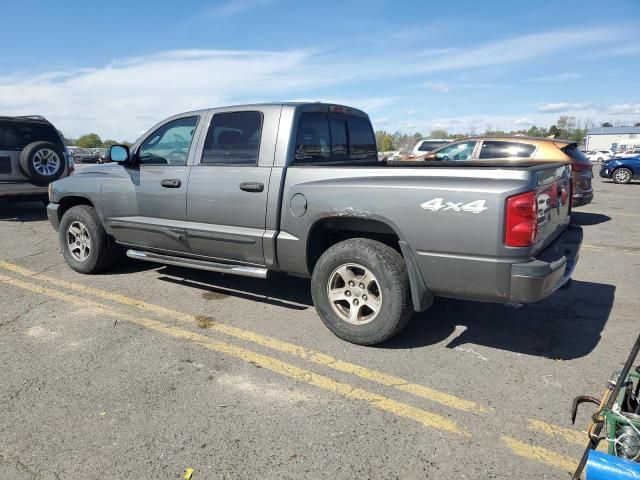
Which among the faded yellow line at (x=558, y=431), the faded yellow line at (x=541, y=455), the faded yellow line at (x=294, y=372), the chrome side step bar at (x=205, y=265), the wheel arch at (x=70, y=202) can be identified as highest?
the wheel arch at (x=70, y=202)

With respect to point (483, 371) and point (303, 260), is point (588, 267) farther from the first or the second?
point (303, 260)

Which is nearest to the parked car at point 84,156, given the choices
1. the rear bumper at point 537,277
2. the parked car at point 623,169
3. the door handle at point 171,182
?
the parked car at point 623,169

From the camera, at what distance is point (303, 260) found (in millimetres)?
4074

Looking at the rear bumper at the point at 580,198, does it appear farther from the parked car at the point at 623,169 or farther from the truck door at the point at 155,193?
the parked car at the point at 623,169

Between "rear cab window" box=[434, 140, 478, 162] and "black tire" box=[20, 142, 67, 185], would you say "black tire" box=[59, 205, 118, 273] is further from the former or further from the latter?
"rear cab window" box=[434, 140, 478, 162]

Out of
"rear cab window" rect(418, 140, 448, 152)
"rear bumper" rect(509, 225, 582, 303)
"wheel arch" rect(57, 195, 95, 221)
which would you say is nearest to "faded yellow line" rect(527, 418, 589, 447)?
"rear bumper" rect(509, 225, 582, 303)

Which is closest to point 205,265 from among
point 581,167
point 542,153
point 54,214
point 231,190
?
point 231,190

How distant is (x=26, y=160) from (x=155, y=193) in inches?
211

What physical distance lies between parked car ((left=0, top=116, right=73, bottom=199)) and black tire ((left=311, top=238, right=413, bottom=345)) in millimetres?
7325

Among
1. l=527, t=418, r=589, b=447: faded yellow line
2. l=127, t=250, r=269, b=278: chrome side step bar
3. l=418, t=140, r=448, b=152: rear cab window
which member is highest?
l=418, t=140, r=448, b=152: rear cab window

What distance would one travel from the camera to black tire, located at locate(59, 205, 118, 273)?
18.2ft

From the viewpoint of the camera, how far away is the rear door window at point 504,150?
9094 mm

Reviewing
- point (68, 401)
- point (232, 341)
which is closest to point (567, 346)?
point (232, 341)

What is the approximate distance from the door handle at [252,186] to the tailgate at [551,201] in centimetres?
214
